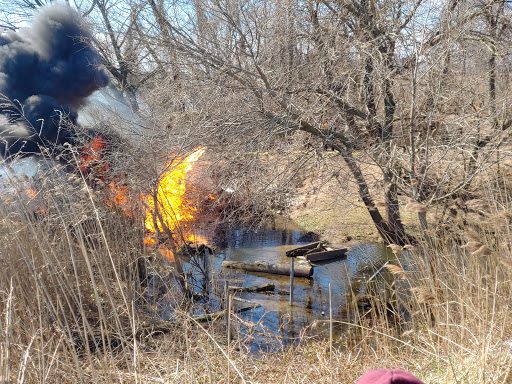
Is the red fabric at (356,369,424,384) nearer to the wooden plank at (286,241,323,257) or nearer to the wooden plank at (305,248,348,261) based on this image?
the wooden plank at (305,248,348,261)

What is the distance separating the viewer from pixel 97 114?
12.5m

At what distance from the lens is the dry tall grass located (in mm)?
A: 2666

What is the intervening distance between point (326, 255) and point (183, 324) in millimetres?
7597

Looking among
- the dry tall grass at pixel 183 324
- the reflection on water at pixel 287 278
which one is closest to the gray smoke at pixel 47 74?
the dry tall grass at pixel 183 324

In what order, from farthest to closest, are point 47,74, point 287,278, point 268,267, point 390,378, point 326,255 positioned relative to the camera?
point 326,255 → point 268,267 → point 287,278 → point 47,74 → point 390,378

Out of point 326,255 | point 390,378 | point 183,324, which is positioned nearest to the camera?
point 390,378

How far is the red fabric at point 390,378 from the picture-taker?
1334 mm

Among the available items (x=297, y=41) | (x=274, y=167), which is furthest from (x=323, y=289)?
(x=297, y=41)

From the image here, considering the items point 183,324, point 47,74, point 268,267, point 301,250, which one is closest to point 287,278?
point 268,267

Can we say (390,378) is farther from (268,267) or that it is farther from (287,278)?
(268,267)

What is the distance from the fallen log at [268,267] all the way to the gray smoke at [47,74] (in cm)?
498

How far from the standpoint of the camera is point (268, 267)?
441 inches

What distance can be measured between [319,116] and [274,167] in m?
1.52

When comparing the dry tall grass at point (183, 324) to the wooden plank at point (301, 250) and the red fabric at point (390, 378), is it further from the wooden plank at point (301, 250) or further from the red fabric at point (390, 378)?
the wooden plank at point (301, 250)
